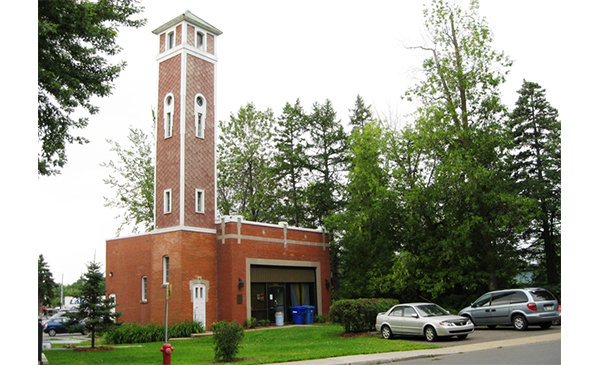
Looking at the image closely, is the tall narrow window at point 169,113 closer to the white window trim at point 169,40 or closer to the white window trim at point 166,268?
the white window trim at point 169,40

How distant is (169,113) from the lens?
2797cm

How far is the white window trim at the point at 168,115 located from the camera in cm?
2769

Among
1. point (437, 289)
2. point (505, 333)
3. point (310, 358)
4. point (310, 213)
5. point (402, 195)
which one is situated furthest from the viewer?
point (310, 213)

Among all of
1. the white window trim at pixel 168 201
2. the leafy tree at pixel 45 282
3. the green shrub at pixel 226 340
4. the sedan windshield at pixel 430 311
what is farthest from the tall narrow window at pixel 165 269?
the leafy tree at pixel 45 282

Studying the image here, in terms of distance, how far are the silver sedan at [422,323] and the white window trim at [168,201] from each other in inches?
502

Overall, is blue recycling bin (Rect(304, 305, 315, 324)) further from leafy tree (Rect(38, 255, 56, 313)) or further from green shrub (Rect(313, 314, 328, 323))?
leafy tree (Rect(38, 255, 56, 313))

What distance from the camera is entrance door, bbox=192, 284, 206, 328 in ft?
83.9

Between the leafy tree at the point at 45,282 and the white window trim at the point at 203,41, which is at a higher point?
the white window trim at the point at 203,41

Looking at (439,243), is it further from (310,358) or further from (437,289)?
(310,358)

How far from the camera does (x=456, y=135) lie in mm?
28828

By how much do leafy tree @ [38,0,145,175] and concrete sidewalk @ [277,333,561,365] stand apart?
378 inches

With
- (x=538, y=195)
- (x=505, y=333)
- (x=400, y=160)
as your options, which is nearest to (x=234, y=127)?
(x=400, y=160)

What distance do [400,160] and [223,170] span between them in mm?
14530

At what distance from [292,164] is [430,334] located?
26606 millimetres
